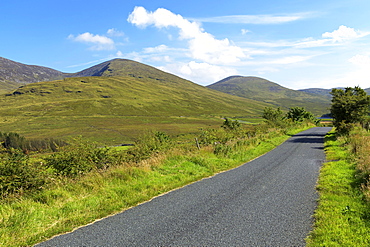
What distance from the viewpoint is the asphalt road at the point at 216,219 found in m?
6.28

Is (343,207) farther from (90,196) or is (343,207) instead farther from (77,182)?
(77,182)

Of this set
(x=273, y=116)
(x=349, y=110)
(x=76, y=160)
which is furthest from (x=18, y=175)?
(x=273, y=116)

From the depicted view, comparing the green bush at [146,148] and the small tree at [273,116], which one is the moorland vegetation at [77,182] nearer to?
the green bush at [146,148]

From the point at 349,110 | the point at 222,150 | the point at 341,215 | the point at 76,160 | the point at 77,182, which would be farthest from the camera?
the point at 349,110

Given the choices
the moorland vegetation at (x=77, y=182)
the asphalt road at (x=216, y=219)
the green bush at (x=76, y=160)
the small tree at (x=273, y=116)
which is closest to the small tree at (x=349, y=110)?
the small tree at (x=273, y=116)

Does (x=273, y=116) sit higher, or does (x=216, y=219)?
(x=273, y=116)

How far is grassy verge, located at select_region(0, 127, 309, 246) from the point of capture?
6.95 metres

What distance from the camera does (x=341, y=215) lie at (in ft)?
23.9

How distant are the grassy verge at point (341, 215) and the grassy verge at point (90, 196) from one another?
228 inches

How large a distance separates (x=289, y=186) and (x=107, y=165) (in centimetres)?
905

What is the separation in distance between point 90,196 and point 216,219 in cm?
496

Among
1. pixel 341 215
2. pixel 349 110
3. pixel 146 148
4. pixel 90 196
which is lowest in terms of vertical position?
pixel 90 196

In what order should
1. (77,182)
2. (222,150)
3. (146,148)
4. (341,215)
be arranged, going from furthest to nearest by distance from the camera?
(222,150), (146,148), (77,182), (341,215)

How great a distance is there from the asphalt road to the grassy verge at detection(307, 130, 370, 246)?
329 mm
